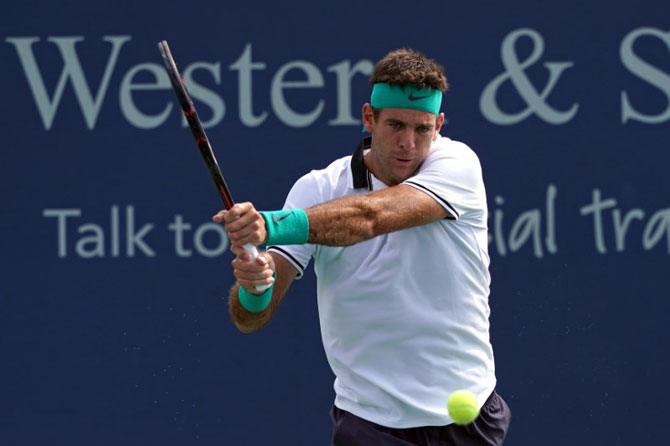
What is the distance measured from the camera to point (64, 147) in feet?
17.9

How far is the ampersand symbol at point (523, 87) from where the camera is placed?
536 cm

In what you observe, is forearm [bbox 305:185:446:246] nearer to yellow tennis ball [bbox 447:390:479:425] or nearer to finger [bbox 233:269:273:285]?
finger [bbox 233:269:273:285]

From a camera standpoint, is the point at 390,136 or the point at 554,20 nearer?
the point at 390,136

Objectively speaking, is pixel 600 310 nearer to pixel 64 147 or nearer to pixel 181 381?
pixel 181 381

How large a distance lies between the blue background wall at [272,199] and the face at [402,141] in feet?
5.62

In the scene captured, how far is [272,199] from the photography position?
5402 mm

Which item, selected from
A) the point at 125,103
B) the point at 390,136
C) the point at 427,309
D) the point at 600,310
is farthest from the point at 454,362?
the point at 125,103

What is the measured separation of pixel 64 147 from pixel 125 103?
1.07 feet

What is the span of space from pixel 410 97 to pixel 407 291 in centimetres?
56

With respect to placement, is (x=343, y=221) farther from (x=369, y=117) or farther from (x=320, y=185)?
(x=369, y=117)

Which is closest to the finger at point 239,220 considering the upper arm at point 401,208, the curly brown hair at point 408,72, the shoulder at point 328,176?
the upper arm at point 401,208

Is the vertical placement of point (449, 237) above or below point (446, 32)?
below

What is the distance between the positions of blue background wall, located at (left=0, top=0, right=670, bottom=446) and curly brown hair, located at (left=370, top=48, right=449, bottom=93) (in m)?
1.62

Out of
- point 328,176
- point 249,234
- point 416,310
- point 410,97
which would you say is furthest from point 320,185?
point 249,234
